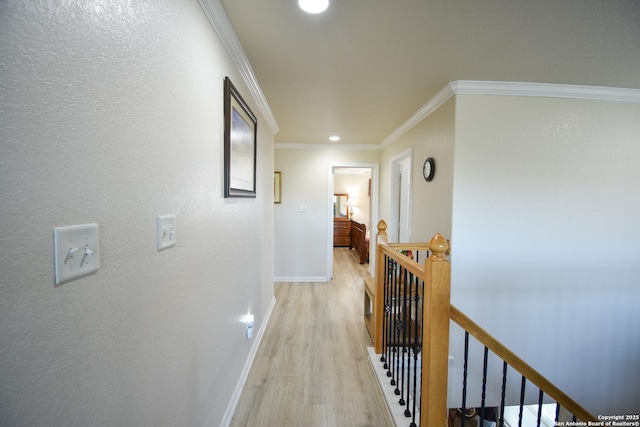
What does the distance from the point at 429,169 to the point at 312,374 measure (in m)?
2.11

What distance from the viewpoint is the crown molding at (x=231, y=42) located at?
1.21 metres

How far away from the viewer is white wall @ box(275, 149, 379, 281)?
4.25m

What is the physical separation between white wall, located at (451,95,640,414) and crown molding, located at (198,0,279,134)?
1.67 m

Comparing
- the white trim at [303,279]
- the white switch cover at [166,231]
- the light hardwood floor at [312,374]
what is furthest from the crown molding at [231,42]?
the white trim at [303,279]

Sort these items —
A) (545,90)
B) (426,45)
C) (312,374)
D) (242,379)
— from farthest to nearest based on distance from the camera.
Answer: (545,90)
(312,374)
(242,379)
(426,45)

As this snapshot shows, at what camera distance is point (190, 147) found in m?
1.08

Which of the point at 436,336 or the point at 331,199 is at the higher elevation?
the point at 331,199

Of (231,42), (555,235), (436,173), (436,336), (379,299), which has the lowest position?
(379,299)

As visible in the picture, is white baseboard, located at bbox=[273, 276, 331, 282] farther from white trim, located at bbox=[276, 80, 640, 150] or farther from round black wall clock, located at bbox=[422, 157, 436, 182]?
white trim, located at bbox=[276, 80, 640, 150]

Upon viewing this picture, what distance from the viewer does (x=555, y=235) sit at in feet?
7.29

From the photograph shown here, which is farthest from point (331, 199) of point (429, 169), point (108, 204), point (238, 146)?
point (108, 204)

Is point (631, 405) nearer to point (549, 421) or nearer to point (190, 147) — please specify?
point (549, 421)

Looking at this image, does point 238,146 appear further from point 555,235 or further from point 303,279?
point 303,279

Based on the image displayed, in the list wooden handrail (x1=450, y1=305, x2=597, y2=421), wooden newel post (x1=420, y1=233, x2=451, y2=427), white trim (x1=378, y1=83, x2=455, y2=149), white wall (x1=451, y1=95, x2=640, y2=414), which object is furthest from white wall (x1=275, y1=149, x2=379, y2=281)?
wooden handrail (x1=450, y1=305, x2=597, y2=421)
